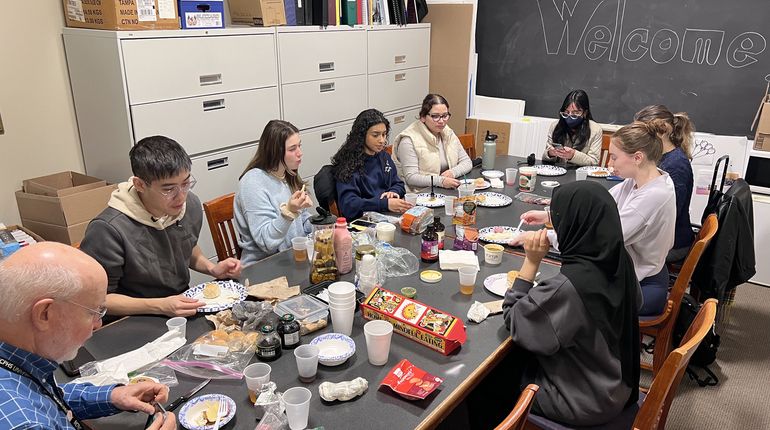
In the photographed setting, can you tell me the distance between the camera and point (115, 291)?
190cm

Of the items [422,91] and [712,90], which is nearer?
[712,90]

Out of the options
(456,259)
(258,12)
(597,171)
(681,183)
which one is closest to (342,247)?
(456,259)

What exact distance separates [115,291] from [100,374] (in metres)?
0.53

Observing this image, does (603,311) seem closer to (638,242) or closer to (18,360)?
(638,242)

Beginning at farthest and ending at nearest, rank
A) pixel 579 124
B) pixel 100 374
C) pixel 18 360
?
1. pixel 579 124
2. pixel 100 374
3. pixel 18 360

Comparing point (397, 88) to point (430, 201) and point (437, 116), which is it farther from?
point (430, 201)

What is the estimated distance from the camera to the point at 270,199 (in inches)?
96.6

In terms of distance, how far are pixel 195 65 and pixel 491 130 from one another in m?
2.71

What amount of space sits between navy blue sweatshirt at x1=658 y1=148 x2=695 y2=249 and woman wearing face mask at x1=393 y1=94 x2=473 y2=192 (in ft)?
3.89

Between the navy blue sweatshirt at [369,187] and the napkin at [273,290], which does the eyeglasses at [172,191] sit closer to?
the napkin at [273,290]

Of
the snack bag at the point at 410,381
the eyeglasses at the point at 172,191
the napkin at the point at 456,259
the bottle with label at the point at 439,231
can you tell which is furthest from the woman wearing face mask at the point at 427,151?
the snack bag at the point at 410,381

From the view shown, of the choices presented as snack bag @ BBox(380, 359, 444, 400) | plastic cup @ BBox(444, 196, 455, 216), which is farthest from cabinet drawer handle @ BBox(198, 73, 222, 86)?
snack bag @ BBox(380, 359, 444, 400)

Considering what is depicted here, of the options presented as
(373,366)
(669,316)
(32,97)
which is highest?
(32,97)

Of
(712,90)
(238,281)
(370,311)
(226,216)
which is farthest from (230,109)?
(712,90)
